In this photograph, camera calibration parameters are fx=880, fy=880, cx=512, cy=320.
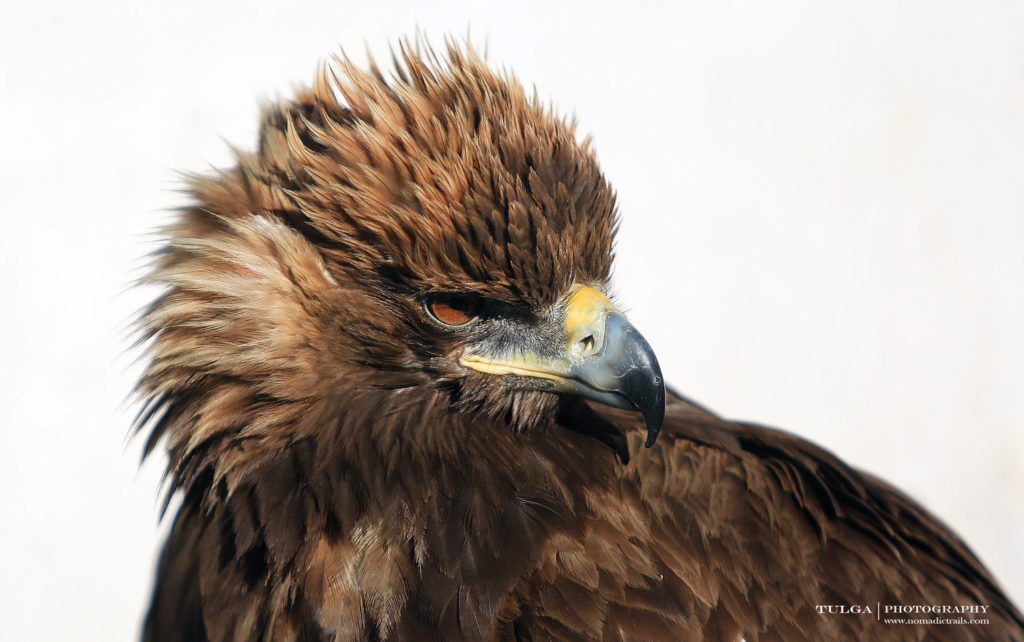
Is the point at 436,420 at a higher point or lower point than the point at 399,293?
lower

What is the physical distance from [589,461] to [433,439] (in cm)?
35

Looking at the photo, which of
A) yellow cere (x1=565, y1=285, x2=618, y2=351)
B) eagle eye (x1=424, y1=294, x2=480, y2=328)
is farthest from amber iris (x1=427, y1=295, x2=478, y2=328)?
yellow cere (x1=565, y1=285, x2=618, y2=351)

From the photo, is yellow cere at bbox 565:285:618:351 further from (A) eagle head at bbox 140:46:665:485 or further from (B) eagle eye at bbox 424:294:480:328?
(B) eagle eye at bbox 424:294:480:328

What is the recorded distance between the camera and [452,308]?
1838 mm

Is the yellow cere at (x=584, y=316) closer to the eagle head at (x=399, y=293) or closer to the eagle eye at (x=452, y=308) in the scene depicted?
the eagle head at (x=399, y=293)

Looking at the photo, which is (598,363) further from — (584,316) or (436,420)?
(436,420)

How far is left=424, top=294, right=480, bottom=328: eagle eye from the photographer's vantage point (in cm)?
182

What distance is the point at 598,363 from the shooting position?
5.99 feet

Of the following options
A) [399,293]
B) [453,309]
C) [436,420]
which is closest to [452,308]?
[453,309]

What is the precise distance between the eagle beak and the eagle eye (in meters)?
0.09

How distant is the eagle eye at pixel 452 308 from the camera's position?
1.82 m

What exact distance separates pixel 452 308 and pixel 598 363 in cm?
32

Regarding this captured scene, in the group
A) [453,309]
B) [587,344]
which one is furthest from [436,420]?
[587,344]

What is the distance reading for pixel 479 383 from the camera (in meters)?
1.89
